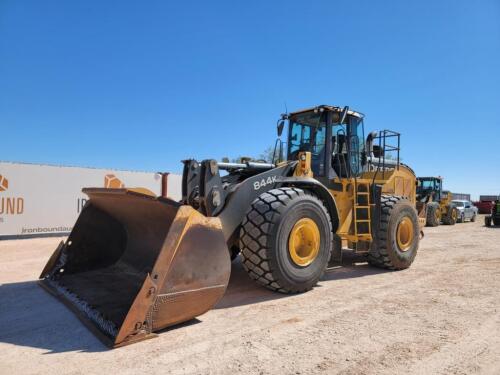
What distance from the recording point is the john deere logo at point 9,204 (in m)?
11.5

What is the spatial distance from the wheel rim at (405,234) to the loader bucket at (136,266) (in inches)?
164

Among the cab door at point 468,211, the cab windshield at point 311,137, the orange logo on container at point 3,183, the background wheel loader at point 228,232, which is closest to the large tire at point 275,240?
the background wheel loader at point 228,232

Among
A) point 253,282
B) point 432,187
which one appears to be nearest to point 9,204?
point 253,282

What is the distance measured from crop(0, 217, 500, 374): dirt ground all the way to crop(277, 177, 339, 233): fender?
3.33 ft

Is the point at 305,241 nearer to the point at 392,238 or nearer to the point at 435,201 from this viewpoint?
the point at 392,238

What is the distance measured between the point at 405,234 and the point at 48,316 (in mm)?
5770

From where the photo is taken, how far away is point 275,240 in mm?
4336

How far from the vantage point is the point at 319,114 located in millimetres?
6438

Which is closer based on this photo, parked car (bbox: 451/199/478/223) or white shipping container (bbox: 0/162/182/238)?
white shipping container (bbox: 0/162/182/238)

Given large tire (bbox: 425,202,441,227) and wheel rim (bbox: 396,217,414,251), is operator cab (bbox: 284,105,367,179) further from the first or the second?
large tire (bbox: 425,202,441,227)

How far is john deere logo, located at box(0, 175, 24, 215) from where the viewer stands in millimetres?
11477

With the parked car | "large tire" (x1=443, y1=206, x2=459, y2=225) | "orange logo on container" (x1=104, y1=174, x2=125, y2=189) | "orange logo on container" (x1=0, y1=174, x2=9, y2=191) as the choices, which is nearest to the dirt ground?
"orange logo on container" (x1=0, y1=174, x2=9, y2=191)

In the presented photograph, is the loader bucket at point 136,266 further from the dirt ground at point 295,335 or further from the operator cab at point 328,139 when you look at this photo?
the operator cab at point 328,139

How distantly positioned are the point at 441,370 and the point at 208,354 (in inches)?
69.8
